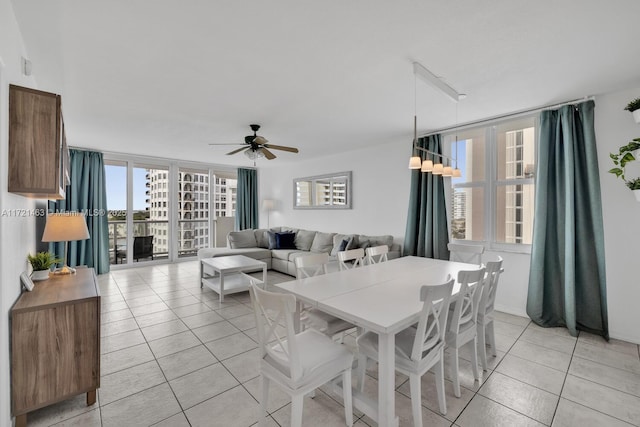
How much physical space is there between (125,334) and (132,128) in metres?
2.78

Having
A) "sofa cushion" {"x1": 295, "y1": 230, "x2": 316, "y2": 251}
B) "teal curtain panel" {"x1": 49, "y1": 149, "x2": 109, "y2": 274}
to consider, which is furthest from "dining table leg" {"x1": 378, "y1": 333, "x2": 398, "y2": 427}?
"teal curtain panel" {"x1": 49, "y1": 149, "x2": 109, "y2": 274}

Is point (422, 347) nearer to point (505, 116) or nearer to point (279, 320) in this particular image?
point (279, 320)

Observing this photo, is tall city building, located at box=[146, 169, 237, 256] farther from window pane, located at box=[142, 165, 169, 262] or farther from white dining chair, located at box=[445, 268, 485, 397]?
white dining chair, located at box=[445, 268, 485, 397]

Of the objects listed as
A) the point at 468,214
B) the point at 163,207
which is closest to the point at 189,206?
the point at 163,207

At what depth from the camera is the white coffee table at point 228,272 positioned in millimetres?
3938

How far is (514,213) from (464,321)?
2322 millimetres

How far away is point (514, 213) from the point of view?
361 centimetres

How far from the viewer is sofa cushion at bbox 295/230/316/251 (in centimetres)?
591

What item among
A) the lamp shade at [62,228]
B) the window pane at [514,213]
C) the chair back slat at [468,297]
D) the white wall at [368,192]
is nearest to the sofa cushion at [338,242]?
the white wall at [368,192]

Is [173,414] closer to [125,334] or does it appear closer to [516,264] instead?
[125,334]

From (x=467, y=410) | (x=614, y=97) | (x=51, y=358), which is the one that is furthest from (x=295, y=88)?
(x=614, y=97)

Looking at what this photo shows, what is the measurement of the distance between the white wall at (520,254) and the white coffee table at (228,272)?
2.05m

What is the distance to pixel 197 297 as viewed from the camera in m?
4.10

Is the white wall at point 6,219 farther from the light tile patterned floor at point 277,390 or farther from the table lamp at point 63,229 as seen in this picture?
the table lamp at point 63,229
